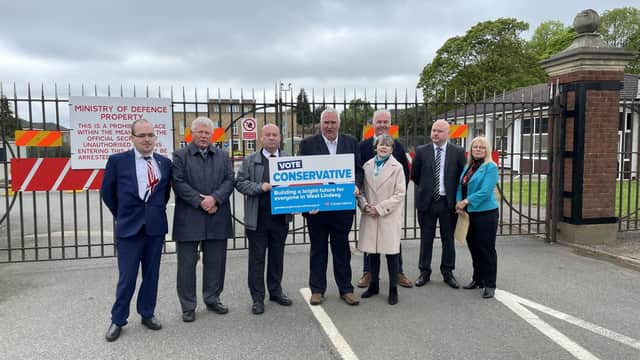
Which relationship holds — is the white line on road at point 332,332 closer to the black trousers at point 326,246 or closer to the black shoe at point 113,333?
the black trousers at point 326,246

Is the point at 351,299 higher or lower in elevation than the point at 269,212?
lower

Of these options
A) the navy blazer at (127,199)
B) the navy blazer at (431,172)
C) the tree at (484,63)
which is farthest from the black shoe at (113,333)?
the tree at (484,63)

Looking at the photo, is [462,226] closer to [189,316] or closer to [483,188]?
[483,188]

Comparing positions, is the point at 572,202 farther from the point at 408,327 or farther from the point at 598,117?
the point at 408,327

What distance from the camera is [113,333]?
3963 mm

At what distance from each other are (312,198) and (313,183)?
156mm

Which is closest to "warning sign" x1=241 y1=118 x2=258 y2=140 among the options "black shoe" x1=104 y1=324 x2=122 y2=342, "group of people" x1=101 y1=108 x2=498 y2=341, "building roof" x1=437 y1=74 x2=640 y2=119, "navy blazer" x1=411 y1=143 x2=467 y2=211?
"building roof" x1=437 y1=74 x2=640 y2=119

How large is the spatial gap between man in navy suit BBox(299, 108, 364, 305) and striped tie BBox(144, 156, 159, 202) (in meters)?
1.53

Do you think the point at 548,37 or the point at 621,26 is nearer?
the point at 621,26

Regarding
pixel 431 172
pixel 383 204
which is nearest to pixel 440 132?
pixel 431 172

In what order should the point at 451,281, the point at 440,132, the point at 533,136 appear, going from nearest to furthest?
the point at 440,132, the point at 451,281, the point at 533,136

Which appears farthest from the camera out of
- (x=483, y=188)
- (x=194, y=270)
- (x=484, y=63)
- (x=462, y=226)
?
(x=484, y=63)

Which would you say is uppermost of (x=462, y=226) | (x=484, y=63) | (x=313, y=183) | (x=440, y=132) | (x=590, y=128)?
(x=484, y=63)

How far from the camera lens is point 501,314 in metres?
4.52
